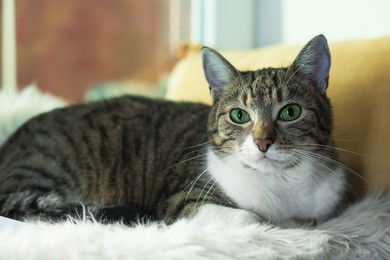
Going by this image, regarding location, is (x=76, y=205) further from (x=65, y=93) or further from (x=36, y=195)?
(x=65, y=93)

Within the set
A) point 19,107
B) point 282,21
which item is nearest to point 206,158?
point 19,107

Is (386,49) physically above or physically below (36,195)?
above

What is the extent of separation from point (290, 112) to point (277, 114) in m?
0.04

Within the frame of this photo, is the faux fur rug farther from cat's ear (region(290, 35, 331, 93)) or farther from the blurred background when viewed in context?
the blurred background

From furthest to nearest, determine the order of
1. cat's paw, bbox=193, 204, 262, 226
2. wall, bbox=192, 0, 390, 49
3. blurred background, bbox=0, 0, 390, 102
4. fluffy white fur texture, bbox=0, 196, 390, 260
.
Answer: blurred background, bbox=0, 0, 390, 102 → wall, bbox=192, 0, 390, 49 → cat's paw, bbox=193, 204, 262, 226 → fluffy white fur texture, bbox=0, 196, 390, 260

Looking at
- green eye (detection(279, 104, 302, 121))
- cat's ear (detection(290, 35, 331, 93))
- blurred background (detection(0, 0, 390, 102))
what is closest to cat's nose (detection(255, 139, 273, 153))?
green eye (detection(279, 104, 302, 121))

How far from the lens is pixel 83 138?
1.57 meters

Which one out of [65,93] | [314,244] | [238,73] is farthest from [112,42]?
[314,244]

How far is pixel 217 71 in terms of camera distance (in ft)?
4.44

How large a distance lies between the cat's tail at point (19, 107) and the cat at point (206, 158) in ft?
0.80

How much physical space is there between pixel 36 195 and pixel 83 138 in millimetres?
332

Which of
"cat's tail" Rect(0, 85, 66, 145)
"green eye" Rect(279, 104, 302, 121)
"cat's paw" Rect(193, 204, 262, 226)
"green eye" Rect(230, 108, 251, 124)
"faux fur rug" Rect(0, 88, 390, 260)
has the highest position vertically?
"green eye" Rect(279, 104, 302, 121)

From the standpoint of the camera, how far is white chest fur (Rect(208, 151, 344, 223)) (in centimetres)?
123

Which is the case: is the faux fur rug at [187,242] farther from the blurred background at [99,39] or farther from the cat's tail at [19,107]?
the blurred background at [99,39]
